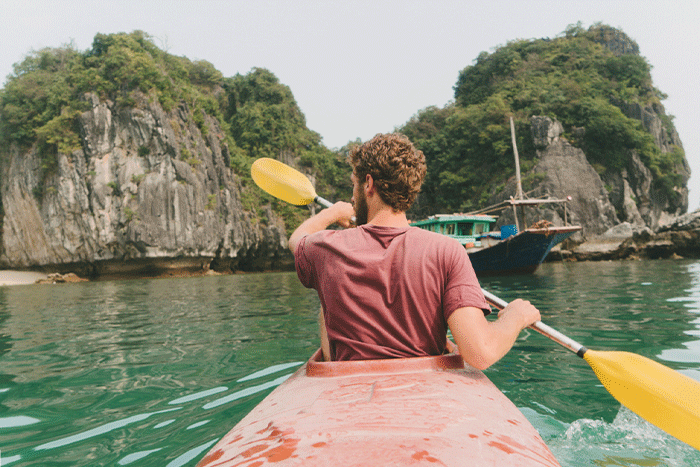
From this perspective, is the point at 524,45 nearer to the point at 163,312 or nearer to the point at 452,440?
the point at 163,312

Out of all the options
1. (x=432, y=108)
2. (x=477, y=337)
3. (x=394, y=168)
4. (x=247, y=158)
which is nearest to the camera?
(x=477, y=337)

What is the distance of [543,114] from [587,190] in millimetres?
6403

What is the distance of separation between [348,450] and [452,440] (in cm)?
25

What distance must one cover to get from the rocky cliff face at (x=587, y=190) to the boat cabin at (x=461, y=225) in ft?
32.5

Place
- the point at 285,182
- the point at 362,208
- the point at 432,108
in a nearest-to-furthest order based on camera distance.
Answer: the point at 362,208
the point at 285,182
the point at 432,108

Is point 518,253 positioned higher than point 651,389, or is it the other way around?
point 651,389

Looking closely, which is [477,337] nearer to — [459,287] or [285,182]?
[459,287]

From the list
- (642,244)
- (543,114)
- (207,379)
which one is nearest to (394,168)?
(207,379)

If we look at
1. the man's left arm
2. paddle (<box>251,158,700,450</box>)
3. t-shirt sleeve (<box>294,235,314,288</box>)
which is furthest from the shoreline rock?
t-shirt sleeve (<box>294,235,314,288</box>)

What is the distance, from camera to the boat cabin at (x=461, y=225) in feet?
59.6

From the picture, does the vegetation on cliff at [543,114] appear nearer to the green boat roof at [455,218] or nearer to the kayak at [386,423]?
the green boat roof at [455,218]

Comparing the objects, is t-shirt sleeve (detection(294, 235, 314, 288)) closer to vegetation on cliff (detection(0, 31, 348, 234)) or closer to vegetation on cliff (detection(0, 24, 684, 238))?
vegetation on cliff (detection(0, 24, 684, 238))

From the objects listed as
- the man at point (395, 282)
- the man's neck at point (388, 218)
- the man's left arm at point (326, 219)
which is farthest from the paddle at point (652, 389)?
the man's left arm at point (326, 219)

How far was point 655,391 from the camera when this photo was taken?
1891 millimetres
